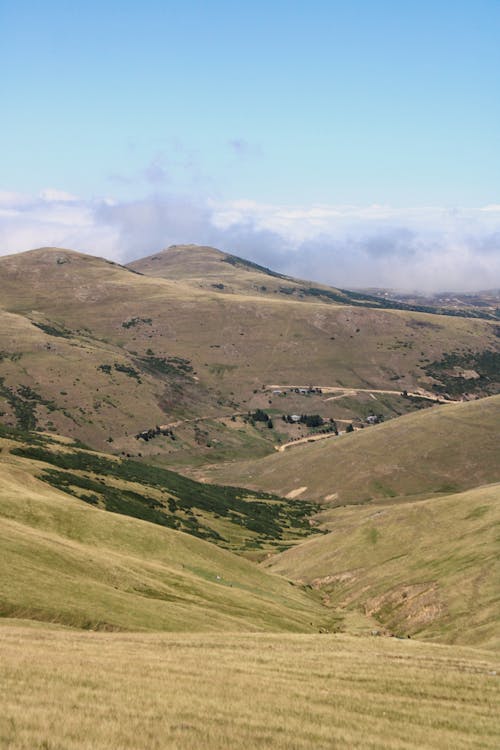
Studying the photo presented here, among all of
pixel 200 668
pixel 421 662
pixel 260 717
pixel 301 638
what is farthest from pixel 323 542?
pixel 260 717

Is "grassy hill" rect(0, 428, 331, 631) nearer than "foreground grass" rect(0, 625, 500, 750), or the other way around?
"foreground grass" rect(0, 625, 500, 750)

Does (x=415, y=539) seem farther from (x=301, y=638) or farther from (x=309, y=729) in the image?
(x=309, y=729)

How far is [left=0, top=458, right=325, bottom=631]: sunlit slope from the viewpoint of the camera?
46812mm

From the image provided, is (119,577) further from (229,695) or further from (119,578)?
(229,695)

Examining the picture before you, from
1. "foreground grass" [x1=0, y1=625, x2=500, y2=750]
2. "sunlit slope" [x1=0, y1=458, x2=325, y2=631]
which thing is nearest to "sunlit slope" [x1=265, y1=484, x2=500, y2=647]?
"sunlit slope" [x1=0, y1=458, x2=325, y2=631]

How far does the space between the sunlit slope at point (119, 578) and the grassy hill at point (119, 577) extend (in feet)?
0.34

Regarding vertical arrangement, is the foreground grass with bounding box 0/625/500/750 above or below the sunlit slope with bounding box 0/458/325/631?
above

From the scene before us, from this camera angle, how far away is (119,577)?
56594mm

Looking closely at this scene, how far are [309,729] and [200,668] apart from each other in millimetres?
9315

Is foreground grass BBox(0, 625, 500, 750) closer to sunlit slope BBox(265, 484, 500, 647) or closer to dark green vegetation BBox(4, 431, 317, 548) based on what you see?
sunlit slope BBox(265, 484, 500, 647)

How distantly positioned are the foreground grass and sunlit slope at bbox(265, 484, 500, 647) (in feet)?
80.8

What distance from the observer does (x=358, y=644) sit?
147 feet

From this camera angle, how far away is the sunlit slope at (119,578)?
4681cm

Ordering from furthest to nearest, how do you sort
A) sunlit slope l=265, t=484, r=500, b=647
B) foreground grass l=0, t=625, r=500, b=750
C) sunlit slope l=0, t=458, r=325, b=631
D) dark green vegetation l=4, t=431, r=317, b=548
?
dark green vegetation l=4, t=431, r=317, b=548
sunlit slope l=265, t=484, r=500, b=647
sunlit slope l=0, t=458, r=325, b=631
foreground grass l=0, t=625, r=500, b=750
